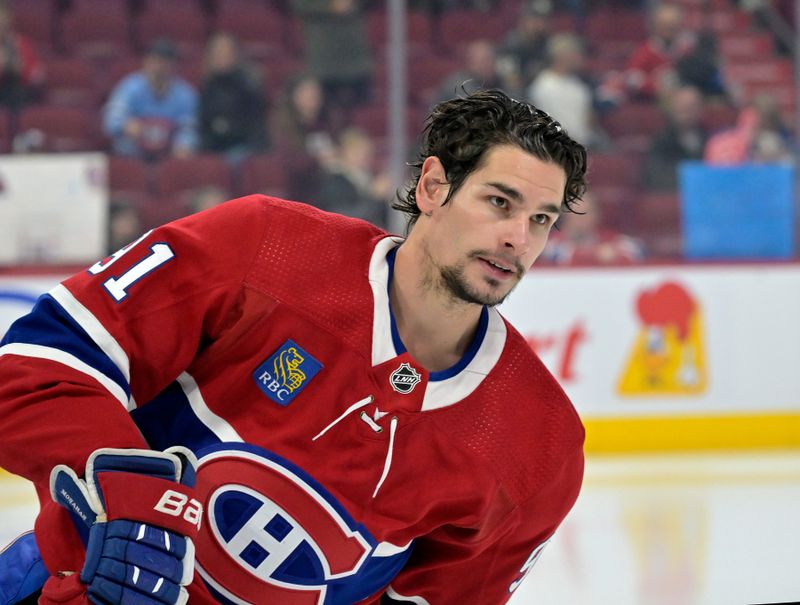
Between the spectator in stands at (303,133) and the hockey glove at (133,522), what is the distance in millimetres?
3735

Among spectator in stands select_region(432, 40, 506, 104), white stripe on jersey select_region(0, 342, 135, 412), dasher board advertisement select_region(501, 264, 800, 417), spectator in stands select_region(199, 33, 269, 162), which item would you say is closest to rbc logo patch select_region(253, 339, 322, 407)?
white stripe on jersey select_region(0, 342, 135, 412)

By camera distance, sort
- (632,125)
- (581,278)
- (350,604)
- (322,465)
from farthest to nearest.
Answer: (632,125)
(581,278)
(350,604)
(322,465)

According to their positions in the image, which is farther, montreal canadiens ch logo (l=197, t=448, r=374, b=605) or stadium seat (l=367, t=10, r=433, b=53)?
stadium seat (l=367, t=10, r=433, b=53)

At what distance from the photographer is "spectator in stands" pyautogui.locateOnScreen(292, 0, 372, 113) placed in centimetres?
522

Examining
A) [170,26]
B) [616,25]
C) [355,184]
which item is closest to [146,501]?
[355,184]

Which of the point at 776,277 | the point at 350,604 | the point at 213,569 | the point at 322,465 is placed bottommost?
the point at 776,277

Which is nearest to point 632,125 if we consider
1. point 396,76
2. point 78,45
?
point 396,76

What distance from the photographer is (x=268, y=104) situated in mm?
5223

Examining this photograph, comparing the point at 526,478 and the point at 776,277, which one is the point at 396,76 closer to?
the point at 776,277

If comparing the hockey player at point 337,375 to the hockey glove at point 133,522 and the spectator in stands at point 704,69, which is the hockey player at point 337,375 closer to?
the hockey glove at point 133,522

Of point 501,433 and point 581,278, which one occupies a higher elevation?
point 501,433

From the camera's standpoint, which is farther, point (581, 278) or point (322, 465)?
point (581, 278)

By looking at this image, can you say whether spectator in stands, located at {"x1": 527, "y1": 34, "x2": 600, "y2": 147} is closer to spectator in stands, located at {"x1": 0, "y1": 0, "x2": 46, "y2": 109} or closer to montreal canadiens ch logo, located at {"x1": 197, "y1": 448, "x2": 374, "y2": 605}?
spectator in stands, located at {"x1": 0, "y1": 0, "x2": 46, "y2": 109}

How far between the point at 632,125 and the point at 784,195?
758 mm
